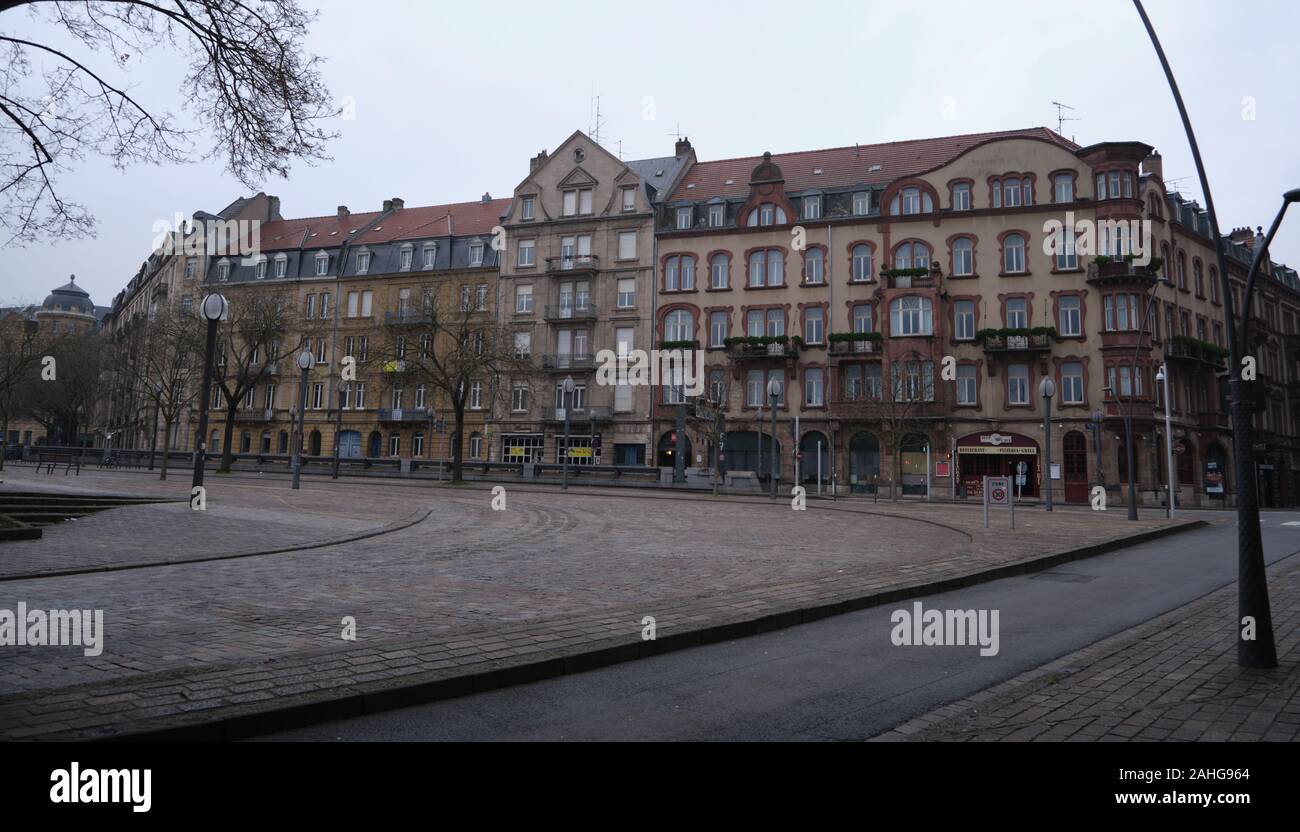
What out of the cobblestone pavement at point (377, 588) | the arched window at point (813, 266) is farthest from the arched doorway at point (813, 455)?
the cobblestone pavement at point (377, 588)

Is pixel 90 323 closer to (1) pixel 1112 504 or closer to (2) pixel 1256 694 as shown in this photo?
(1) pixel 1112 504

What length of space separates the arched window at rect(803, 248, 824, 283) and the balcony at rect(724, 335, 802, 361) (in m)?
3.96

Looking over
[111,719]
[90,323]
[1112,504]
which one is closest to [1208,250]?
[1112,504]

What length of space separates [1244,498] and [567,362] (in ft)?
148

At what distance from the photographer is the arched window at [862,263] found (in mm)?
45219

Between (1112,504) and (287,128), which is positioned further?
(1112,504)

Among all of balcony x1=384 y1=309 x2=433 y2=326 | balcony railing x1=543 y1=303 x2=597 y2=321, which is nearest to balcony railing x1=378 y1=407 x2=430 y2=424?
balcony x1=384 y1=309 x2=433 y2=326

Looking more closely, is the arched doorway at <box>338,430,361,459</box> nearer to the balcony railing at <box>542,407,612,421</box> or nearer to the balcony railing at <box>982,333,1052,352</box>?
the balcony railing at <box>542,407,612,421</box>

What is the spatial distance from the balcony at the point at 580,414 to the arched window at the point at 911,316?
1763 centimetres

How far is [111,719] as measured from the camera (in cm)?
401

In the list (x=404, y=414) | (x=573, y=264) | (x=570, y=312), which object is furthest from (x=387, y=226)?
(x=570, y=312)

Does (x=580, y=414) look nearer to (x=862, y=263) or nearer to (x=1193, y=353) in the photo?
(x=862, y=263)

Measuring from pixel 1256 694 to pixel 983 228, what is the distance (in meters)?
42.6

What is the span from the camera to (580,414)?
49.3 m
